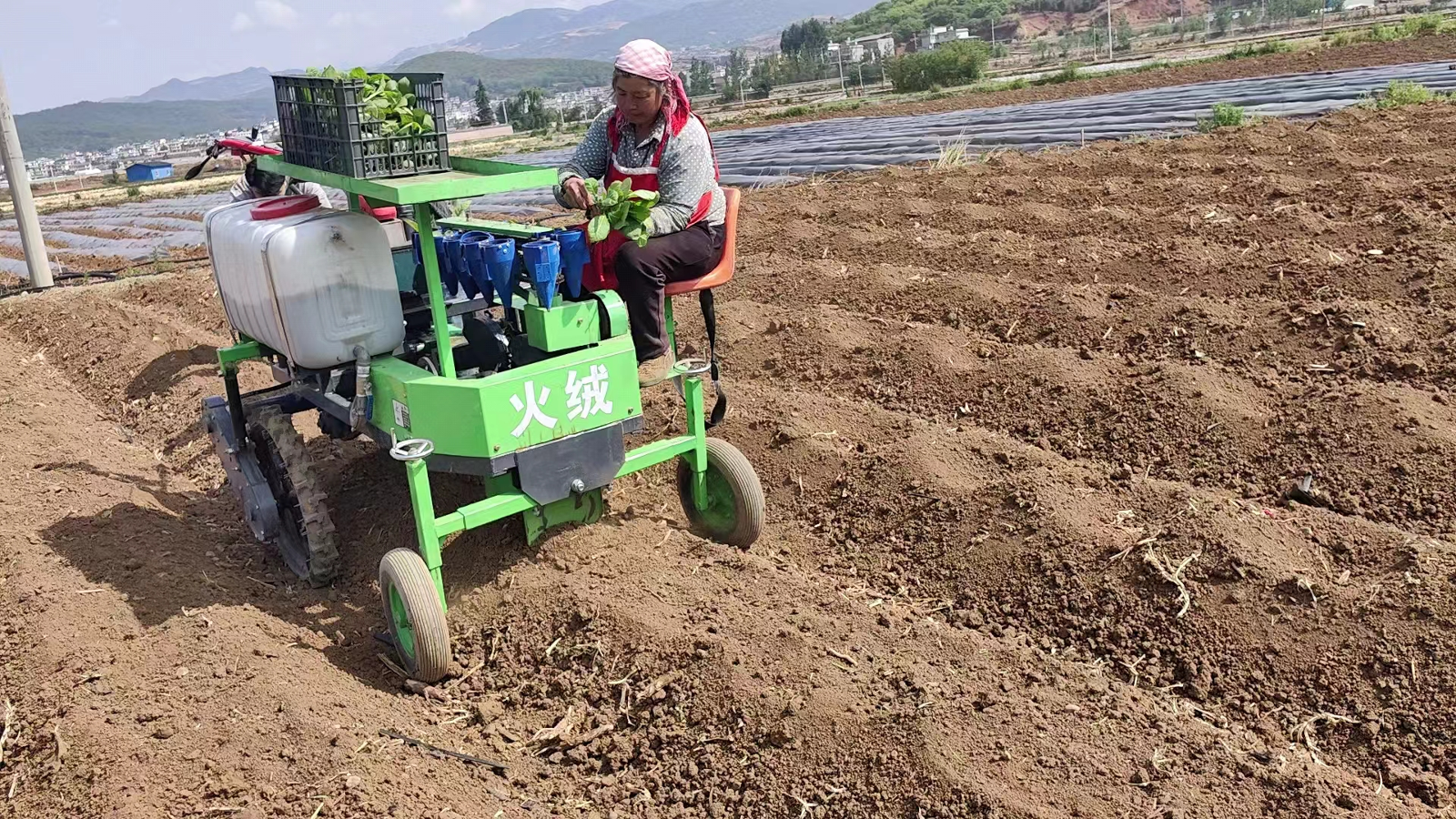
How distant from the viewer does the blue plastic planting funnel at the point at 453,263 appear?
3834mm

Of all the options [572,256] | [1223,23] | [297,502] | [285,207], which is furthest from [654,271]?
[1223,23]

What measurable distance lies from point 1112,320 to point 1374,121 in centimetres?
570

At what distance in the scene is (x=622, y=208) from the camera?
3.62 m

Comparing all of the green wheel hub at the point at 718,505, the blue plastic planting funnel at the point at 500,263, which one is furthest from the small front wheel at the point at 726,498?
the blue plastic planting funnel at the point at 500,263

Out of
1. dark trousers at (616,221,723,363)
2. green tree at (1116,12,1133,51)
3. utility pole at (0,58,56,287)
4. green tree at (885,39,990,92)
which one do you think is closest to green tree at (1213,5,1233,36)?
green tree at (1116,12,1133,51)

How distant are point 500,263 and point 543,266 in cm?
20

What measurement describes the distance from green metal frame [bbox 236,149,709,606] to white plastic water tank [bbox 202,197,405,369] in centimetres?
12

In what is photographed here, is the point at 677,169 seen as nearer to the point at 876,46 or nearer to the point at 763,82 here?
the point at 763,82

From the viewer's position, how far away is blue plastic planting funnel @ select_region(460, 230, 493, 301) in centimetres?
360

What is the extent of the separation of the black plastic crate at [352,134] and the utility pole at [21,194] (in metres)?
7.15

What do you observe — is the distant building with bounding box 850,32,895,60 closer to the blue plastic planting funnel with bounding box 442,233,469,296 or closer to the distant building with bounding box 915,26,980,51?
the distant building with bounding box 915,26,980,51

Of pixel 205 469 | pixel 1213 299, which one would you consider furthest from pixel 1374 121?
pixel 205 469

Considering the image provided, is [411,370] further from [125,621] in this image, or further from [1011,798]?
[1011,798]

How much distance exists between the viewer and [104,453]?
5.36 metres
